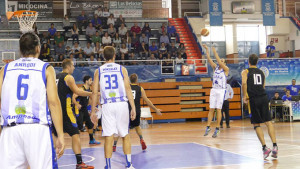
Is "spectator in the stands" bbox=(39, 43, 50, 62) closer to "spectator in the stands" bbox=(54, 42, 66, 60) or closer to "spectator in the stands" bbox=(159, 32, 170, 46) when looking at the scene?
"spectator in the stands" bbox=(54, 42, 66, 60)

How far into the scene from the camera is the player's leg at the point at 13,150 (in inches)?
119

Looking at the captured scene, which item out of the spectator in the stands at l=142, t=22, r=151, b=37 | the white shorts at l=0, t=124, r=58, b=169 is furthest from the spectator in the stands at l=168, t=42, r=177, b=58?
the white shorts at l=0, t=124, r=58, b=169

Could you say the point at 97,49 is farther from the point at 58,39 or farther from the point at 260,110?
the point at 260,110

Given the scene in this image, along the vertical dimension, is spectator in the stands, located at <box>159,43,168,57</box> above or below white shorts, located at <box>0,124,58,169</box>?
above

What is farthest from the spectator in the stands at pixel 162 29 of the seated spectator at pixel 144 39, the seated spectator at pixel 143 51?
the seated spectator at pixel 143 51

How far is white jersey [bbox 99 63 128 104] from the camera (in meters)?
5.87

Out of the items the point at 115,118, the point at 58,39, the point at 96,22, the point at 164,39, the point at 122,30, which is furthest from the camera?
the point at 96,22

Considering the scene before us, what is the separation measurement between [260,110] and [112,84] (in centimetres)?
308

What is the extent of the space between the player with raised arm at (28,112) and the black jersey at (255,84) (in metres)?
5.06

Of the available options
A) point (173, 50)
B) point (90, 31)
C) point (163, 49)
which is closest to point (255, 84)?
point (163, 49)

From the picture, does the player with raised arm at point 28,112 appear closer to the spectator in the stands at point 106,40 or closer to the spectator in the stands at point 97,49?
the spectator in the stands at point 97,49

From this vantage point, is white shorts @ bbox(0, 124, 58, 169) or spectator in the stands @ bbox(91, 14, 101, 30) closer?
white shorts @ bbox(0, 124, 58, 169)

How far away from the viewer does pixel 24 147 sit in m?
3.02

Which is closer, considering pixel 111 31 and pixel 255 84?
pixel 255 84
